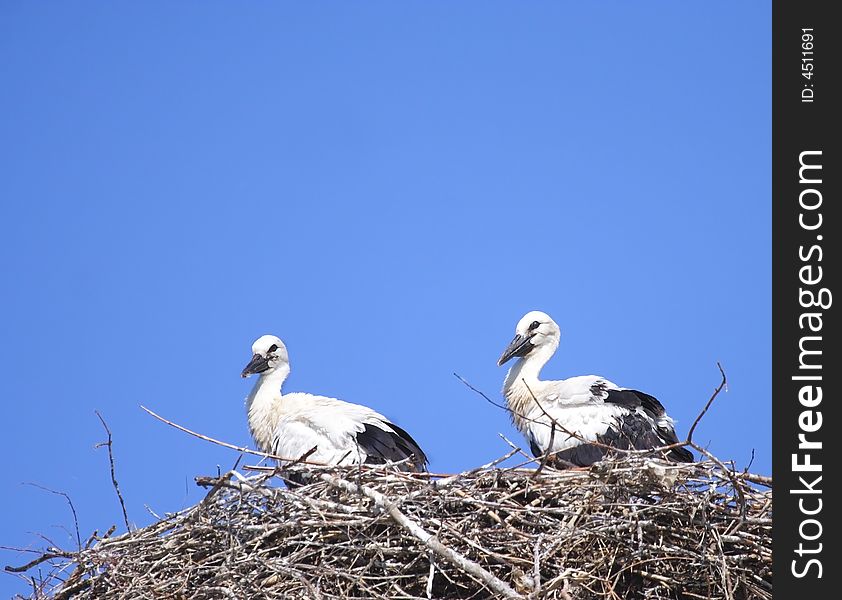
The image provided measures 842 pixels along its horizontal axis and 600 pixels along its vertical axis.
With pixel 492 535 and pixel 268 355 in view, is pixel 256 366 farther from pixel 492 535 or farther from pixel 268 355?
pixel 492 535

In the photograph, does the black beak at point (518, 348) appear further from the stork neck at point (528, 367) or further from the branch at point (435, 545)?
the branch at point (435, 545)

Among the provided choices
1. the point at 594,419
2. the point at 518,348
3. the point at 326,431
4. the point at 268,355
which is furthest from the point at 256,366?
the point at 594,419

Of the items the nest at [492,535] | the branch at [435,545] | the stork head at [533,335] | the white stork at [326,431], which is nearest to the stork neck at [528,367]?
the stork head at [533,335]

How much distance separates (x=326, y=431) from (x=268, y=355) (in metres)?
1.61

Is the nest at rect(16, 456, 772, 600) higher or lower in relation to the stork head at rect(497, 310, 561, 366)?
lower

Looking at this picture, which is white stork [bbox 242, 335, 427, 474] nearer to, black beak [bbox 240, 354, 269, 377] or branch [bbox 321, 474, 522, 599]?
black beak [bbox 240, 354, 269, 377]

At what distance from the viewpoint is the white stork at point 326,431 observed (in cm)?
835

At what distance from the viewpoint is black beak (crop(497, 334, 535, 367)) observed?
9938mm

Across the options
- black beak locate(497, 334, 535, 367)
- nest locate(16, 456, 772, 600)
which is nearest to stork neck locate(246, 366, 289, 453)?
black beak locate(497, 334, 535, 367)

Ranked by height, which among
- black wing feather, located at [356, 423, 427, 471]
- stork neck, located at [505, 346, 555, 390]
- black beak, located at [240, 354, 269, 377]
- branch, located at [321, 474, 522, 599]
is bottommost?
branch, located at [321, 474, 522, 599]

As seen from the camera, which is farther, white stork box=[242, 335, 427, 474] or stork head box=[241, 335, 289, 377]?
stork head box=[241, 335, 289, 377]
